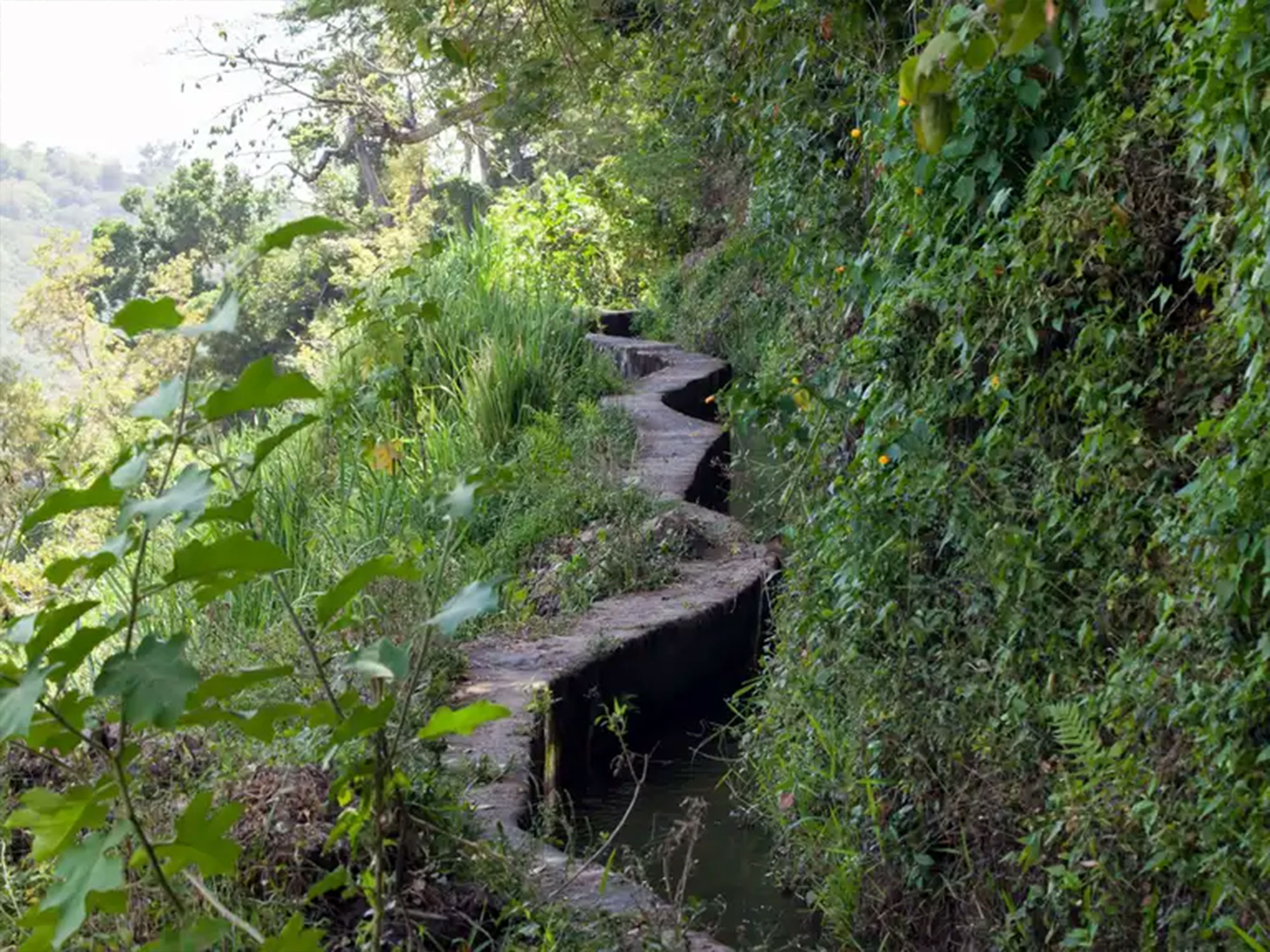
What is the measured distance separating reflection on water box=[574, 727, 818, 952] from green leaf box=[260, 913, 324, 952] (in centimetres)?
193

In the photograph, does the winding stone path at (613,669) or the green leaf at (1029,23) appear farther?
the winding stone path at (613,669)

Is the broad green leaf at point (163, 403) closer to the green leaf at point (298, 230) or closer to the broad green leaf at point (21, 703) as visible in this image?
the green leaf at point (298, 230)

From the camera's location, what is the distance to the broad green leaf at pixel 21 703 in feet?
4.99

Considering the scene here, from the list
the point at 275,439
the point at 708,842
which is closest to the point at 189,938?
the point at 275,439

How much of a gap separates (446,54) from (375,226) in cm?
2390

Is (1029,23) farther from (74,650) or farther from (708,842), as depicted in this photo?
(708,842)

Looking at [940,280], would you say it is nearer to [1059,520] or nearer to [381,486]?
[1059,520]

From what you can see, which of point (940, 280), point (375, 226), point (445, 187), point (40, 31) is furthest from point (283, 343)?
point (40, 31)

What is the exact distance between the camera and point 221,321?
5.39 ft

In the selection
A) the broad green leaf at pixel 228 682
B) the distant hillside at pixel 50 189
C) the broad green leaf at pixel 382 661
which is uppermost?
the broad green leaf at pixel 228 682

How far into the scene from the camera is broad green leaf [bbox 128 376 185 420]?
1.70m

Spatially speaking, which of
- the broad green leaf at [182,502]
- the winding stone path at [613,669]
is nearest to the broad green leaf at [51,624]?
the broad green leaf at [182,502]

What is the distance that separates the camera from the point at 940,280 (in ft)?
13.4

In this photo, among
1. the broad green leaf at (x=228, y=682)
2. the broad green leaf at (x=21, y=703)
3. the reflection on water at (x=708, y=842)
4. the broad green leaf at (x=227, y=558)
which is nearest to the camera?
the broad green leaf at (x=21, y=703)
